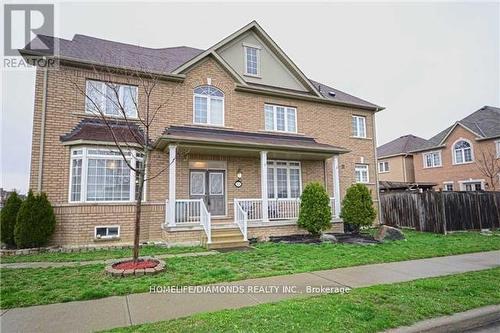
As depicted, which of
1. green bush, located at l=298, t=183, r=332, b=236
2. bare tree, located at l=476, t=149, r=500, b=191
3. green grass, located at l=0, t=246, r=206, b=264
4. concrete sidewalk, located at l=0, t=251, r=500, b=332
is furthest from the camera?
bare tree, located at l=476, t=149, r=500, b=191

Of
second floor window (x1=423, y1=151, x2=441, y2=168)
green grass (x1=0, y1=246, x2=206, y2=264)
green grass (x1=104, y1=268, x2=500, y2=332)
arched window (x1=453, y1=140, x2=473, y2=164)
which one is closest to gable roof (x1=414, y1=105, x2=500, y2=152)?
second floor window (x1=423, y1=151, x2=441, y2=168)

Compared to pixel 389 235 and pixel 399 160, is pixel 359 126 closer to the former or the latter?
pixel 389 235

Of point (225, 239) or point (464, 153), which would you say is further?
point (464, 153)

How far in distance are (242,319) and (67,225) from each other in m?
8.21

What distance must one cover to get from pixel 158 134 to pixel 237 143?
3.28 meters

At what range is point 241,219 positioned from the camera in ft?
34.1

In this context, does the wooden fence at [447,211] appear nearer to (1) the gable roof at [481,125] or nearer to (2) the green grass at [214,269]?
(2) the green grass at [214,269]

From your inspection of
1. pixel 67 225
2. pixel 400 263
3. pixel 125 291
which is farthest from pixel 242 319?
pixel 67 225

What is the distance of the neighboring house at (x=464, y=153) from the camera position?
22.8 metres

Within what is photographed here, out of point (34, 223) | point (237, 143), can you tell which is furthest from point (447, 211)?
point (34, 223)

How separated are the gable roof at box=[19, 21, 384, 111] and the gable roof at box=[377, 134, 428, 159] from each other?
57.2 feet

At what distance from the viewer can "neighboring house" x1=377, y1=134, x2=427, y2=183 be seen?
2991 cm

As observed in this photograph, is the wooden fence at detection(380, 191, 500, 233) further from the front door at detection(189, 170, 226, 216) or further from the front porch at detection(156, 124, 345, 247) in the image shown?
the front door at detection(189, 170, 226, 216)

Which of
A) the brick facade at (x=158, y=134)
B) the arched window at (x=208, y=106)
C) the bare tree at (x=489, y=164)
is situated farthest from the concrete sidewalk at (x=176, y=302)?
the bare tree at (x=489, y=164)
